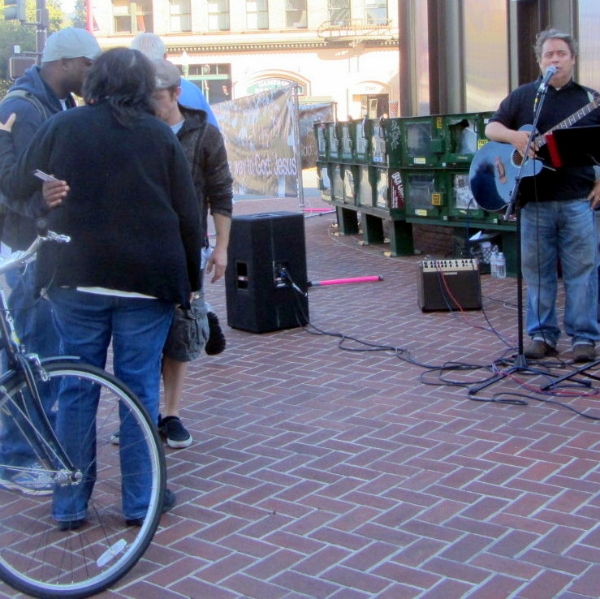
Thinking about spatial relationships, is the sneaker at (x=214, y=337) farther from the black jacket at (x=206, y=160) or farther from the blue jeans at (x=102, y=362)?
the blue jeans at (x=102, y=362)

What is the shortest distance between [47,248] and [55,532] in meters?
1.11

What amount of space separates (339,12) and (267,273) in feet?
128

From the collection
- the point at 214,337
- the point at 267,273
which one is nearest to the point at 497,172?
the point at 267,273

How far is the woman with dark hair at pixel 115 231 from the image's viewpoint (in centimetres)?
352

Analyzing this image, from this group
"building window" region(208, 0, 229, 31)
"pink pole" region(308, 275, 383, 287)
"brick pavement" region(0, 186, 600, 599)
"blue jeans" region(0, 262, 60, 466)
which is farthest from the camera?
"building window" region(208, 0, 229, 31)

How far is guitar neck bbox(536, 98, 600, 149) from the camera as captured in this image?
589 cm

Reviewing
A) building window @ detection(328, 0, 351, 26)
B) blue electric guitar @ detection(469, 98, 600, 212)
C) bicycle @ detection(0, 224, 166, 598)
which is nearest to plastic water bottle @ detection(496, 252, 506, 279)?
blue electric guitar @ detection(469, 98, 600, 212)

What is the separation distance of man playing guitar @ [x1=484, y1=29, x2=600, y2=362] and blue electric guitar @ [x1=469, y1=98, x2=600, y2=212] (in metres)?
0.08

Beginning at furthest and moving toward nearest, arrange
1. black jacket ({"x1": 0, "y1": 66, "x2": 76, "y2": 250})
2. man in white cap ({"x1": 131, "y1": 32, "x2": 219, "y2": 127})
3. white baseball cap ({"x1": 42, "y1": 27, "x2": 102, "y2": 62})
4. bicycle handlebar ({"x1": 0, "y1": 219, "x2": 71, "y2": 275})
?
man in white cap ({"x1": 131, "y1": 32, "x2": 219, "y2": 127}), white baseball cap ({"x1": 42, "y1": 27, "x2": 102, "y2": 62}), black jacket ({"x1": 0, "y1": 66, "x2": 76, "y2": 250}), bicycle handlebar ({"x1": 0, "y1": 219, "x2": 71, "y2": 275})

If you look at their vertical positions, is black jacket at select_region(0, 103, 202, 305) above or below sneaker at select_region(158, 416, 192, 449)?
above

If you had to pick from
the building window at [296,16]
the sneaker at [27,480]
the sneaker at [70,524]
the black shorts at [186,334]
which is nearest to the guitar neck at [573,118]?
the black shorts at [186,334]

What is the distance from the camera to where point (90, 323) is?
3.68m

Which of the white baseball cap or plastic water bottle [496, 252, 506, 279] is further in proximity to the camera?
plastic water bottle [496, 252, 506, 279]

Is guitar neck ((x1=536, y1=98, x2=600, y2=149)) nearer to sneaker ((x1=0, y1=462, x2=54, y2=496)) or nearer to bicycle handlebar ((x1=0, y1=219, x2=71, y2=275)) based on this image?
bicycle handlebar ((x1=0, y1=219, x2=71, y2=275))
